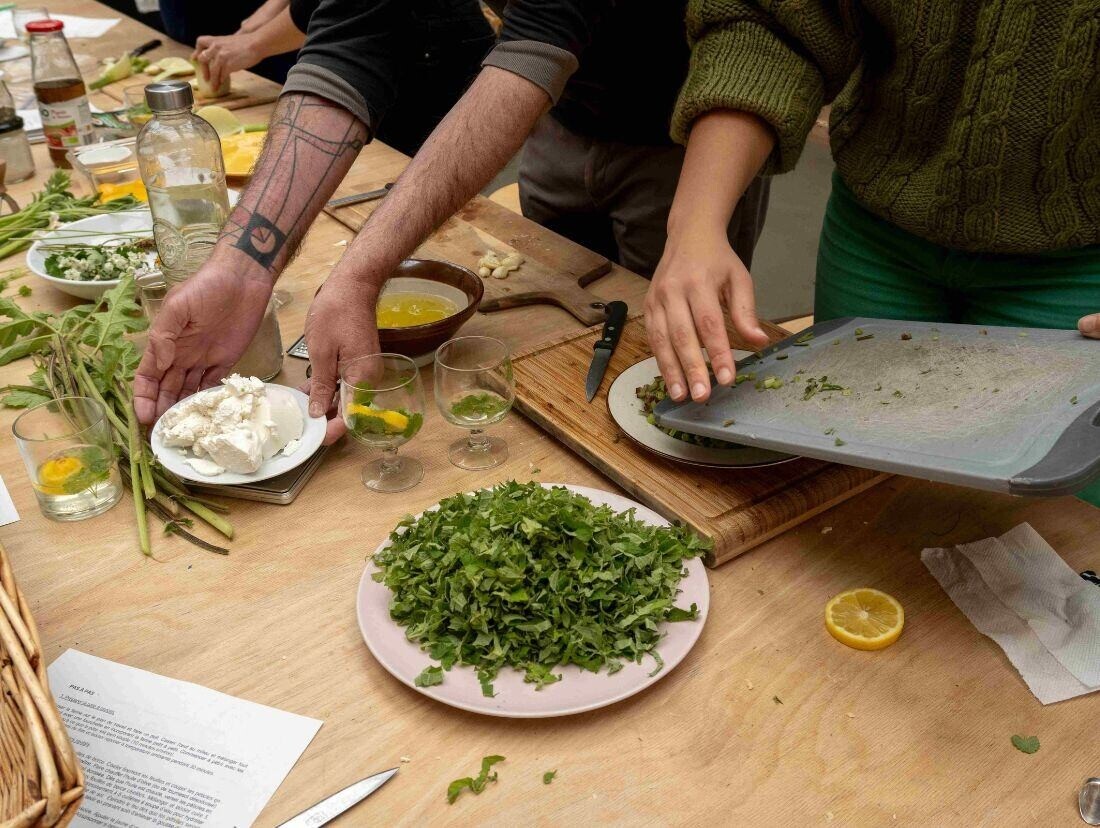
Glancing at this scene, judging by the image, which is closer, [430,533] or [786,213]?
[430,533]

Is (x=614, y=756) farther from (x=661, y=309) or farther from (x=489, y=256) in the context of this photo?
(x=489, y=256)

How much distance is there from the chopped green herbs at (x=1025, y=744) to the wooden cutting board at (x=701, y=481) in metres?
0.35

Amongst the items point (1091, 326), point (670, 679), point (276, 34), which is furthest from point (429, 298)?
point (276, 34)

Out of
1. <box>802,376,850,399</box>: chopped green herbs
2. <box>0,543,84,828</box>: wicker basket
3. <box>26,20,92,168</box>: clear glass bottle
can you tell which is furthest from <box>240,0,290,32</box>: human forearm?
<box>0,543,84,828</box>: wicker basket

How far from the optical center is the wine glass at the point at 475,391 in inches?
47.9

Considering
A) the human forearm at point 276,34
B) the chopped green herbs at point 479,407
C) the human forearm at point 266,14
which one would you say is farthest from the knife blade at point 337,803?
the human forearm at point 266,14

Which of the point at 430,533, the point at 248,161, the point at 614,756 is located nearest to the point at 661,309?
the point at 430,533

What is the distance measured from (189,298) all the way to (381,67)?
607 millimetres

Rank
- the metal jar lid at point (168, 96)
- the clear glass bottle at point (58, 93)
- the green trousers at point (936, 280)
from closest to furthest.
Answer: the green trousers at point (936, 280), the metal jar lid at point (168, 96), the clear glass bottle at point (58, 93)

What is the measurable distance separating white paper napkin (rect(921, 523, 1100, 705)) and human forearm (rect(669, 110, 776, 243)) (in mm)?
525

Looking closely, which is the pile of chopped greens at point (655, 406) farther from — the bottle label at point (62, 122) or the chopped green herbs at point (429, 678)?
the bottle label at point (62, 122)

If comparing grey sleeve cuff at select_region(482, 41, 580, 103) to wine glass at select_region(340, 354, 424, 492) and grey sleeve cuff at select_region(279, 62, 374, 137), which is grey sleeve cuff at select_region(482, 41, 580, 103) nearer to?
grey sleeve cuff at select_region(279, 62, 374, 137)

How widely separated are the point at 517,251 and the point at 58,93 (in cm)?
130

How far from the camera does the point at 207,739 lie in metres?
0.90
